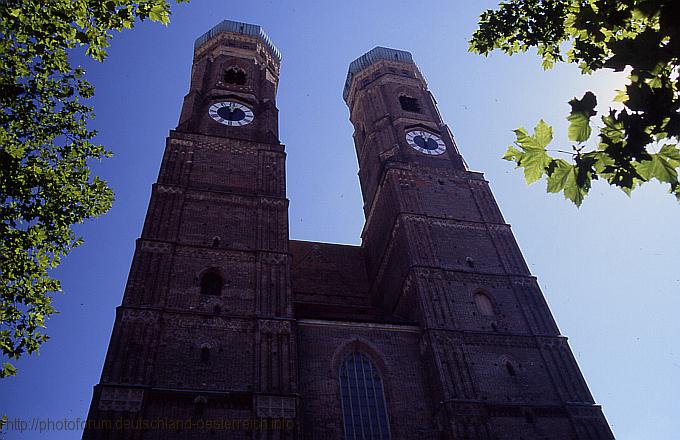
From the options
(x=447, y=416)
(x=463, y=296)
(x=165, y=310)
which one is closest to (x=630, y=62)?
(x=447, y=416)

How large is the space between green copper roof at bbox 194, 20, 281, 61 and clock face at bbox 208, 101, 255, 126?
7.86m

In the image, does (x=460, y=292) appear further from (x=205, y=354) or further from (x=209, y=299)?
(x=205, y=354)

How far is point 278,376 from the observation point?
1694 centimetres

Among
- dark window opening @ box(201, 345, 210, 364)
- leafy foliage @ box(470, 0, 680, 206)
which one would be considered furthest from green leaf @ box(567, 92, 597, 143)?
dark window opening @ box(201, 345, 210, 364)

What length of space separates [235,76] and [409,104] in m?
10.5

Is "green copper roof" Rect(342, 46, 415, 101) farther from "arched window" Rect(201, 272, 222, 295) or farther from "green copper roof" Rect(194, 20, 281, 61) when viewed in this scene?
"arched window" Rect(201, 272, 222, 295)

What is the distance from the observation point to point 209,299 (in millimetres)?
18922

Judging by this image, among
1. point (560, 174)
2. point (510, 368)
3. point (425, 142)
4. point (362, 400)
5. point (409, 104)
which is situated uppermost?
point (409, 104)

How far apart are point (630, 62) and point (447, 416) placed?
14.5 m

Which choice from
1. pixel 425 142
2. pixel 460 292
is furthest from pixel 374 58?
pixel 460 292

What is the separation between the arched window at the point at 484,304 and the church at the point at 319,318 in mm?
56

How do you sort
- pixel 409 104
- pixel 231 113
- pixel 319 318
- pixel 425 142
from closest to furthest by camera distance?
1. pixel 319 318
2. pixel 231 113
3. pixel 425 142
4. pixel 409 104

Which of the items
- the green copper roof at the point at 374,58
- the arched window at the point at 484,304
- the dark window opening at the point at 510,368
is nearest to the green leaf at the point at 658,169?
the dark window opening at the point at 510,368

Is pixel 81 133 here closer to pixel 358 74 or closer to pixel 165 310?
pixel 165 310
